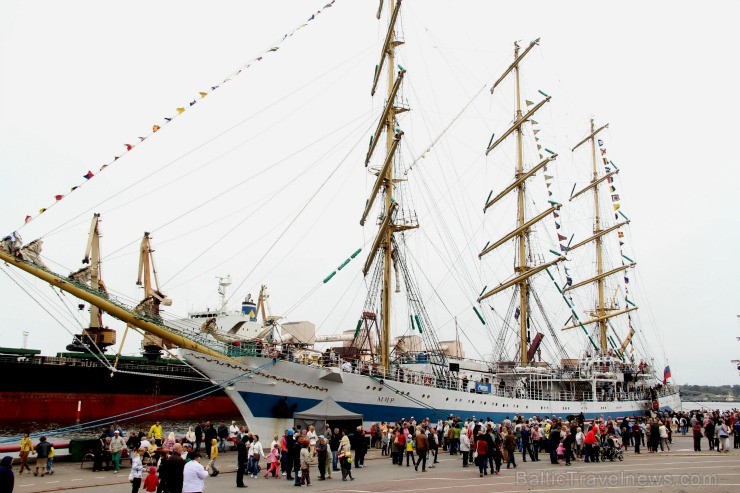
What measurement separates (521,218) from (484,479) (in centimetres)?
3440

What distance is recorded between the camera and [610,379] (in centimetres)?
4378

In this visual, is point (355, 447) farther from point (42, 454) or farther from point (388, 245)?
point (388, 245)

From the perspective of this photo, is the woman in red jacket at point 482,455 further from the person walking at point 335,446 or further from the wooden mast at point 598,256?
the wooden mast at point 598,256

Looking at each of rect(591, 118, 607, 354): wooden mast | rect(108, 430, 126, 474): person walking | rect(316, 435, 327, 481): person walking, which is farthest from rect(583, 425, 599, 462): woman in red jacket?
rect(591, 118, 607, 354): wooden mast

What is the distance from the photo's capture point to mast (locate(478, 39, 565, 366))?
45938 millimetres

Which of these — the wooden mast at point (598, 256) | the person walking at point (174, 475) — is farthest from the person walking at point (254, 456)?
the wooden mast at point (598, 256)

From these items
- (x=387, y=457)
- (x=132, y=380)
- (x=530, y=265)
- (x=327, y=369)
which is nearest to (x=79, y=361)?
(x=132, y=380)

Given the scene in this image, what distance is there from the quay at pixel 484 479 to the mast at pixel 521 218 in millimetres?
26205

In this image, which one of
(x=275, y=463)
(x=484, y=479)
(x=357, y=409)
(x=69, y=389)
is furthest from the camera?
(x=69, y=389)

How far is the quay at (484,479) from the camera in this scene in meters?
14.1

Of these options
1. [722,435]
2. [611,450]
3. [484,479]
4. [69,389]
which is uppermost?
[69,389]

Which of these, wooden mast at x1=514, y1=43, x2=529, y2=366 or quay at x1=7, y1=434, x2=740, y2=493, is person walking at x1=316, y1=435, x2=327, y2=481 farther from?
wooden mast at x1=514, y1=43, x2=529, y2=366

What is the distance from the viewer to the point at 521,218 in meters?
48.1

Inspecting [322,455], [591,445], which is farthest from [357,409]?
[591,445]
